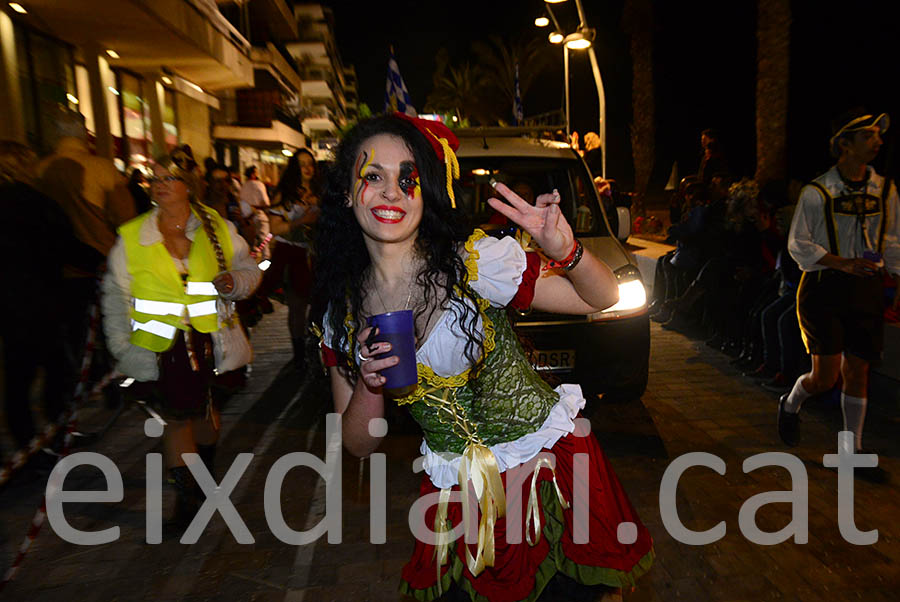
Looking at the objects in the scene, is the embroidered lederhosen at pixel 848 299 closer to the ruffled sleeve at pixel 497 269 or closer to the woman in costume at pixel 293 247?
the ruffled sleeve at pixel 497 269

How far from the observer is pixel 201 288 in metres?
3.76

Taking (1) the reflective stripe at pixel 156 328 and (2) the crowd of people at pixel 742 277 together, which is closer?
(1) the reflective stripe at pixel 156 328

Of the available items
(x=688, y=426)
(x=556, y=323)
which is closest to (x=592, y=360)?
(x=556, y=323)

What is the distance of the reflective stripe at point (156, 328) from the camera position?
3.62m

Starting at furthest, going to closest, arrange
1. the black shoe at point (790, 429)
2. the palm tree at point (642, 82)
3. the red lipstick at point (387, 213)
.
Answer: the palm tree at point (642, 82) < the black shoe at point (790, 429) < the red lipstick at point (387, 213)

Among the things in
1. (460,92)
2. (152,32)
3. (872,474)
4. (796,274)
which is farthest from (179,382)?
(460,92)

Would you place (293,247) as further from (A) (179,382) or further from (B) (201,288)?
(A) (179,382)

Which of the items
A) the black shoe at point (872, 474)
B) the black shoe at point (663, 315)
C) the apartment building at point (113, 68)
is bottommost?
the black shoe at point (872, 474)

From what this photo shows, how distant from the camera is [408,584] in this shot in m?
1.91

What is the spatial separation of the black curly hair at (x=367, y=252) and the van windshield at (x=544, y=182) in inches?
144

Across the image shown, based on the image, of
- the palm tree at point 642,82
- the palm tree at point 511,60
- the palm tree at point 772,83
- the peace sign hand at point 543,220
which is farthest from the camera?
the palm tree at point 511,60

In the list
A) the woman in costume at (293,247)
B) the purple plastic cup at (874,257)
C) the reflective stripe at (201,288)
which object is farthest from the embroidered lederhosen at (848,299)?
the woman in costume at (293,247)

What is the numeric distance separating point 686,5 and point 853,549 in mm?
25470

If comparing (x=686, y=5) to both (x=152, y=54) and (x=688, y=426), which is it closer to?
(x=152, y=54)
